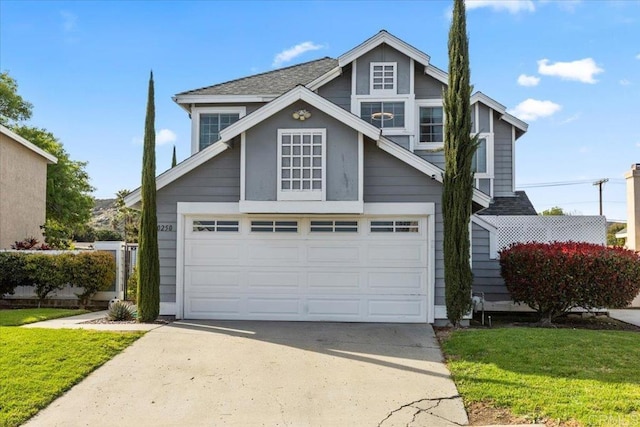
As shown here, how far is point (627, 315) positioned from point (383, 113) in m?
8.29

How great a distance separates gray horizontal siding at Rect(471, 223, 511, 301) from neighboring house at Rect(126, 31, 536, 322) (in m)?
1.58

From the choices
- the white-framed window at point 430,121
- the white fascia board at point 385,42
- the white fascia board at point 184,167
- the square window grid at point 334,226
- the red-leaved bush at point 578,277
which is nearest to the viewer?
the red-leaved bush at point 578,277

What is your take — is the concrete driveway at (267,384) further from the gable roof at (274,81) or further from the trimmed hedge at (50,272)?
the gable roof at (274,81)

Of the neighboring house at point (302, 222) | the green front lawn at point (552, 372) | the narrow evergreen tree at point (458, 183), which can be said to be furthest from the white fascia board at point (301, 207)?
the green front lawn at point (552, 372)

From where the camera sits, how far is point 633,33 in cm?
1222

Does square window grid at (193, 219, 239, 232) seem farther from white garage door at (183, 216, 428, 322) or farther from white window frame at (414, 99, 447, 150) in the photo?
white window frame at (414, 99, 447, 150)

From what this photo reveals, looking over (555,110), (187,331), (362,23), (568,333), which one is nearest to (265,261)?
(187,331)

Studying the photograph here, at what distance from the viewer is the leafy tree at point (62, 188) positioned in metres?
29.9

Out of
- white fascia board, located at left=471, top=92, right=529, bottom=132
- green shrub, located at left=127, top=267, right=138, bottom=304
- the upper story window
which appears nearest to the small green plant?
green shrub, located at left=127, top=267, right=138, bottom=304

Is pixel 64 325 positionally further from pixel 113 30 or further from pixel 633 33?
pixel 633 33

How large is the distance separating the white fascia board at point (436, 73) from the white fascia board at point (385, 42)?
0.92 ft

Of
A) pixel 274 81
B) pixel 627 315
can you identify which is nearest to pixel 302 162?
pixel 274 81

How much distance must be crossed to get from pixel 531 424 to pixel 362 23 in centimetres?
1210

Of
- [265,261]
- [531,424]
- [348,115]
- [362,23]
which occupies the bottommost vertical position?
[531,424]
